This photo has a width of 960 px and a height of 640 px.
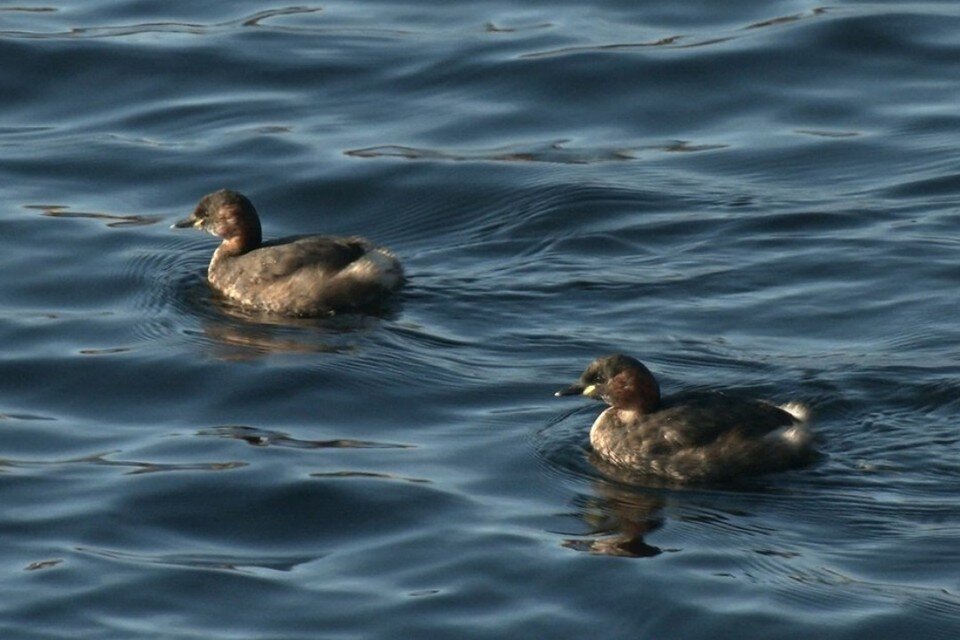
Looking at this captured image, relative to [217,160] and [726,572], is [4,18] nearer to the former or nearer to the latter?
[217,160]

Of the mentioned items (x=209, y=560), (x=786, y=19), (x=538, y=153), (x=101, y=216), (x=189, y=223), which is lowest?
(x=209, y=560)

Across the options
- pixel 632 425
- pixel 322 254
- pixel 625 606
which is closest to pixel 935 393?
pixel 632 425

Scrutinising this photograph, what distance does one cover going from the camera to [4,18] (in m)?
21.3

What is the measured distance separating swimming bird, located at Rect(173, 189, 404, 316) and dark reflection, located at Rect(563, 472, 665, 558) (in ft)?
10.3

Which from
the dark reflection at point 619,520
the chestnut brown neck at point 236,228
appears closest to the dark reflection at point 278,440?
the dark reflection at point 619,520

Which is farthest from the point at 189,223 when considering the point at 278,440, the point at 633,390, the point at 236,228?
the point at 633,390

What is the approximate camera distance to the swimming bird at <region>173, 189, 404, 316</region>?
47.5ft

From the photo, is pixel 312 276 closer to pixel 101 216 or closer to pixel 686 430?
pixel 101 216

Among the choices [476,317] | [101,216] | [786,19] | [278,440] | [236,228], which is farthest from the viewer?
[786,19]

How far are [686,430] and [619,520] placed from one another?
0.79 metres

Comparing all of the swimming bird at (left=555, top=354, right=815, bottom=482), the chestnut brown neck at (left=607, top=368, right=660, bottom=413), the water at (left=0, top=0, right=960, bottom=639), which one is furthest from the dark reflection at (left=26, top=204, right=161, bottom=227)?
the chestnut brown neck at (left=607, top=368, right=660, bottom=413)

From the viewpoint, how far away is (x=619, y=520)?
11359 mm

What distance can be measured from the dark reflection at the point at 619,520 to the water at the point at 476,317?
0.02 metres

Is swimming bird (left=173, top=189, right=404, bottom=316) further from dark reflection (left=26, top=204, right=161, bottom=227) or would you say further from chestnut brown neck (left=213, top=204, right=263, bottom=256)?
dark reflection (left=26, top=204, right=161, bottom=227)
